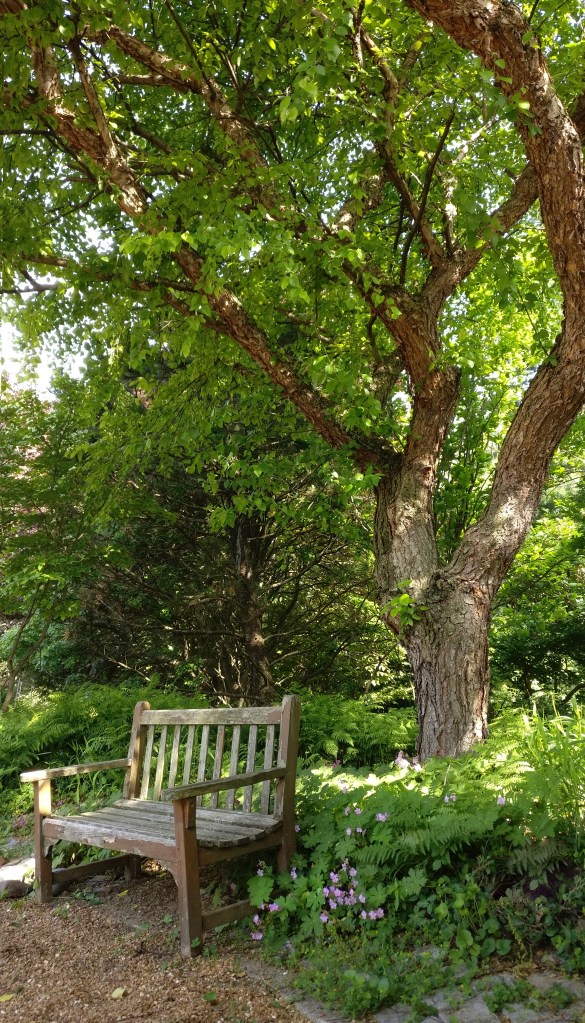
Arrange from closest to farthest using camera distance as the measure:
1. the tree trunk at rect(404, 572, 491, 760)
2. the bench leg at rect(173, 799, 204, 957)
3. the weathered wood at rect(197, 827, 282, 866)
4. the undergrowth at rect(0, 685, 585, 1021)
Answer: the undergrowth at rect(0, 685, 585, 1021) → the bench leg at rect(173, 799, 204, 957) → the weathered wood at rect(197, 827, 282, 866) → the tree trunk at rect(404, 572, 491, 760)

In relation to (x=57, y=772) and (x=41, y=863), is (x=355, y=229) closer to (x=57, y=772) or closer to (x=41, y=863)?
(x=57, y=772)

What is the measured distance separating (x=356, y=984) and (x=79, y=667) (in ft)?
28.5

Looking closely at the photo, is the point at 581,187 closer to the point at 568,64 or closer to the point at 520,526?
the point at 568,64

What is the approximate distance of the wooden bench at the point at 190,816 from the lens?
3.41m

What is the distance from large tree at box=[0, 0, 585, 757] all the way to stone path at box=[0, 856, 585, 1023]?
7.76ft

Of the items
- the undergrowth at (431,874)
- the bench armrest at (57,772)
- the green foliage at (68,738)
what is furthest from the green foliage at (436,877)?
the green foliage at (68,738)

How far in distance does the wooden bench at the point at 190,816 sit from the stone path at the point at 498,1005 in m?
0.73

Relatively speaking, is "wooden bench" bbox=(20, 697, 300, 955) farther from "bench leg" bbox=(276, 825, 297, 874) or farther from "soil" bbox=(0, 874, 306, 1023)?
"soil" bbox=(0, 874, 306, 1023)

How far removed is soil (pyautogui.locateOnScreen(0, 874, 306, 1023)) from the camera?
2904 mm

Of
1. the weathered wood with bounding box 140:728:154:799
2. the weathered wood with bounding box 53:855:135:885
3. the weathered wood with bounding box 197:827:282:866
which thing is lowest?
the weathered wood with bounding box 53:855:135:885

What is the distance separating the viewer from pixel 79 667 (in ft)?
35.3

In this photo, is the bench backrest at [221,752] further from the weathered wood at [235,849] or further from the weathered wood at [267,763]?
the weathered wood at [235,849]

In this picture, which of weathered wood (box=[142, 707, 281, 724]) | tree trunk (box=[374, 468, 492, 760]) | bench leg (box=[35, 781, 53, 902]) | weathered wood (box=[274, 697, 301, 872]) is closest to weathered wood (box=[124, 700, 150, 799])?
weathered wood (box=[142, 707, 281, 724])

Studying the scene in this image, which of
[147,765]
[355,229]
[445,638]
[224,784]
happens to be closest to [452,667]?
[445,638]
